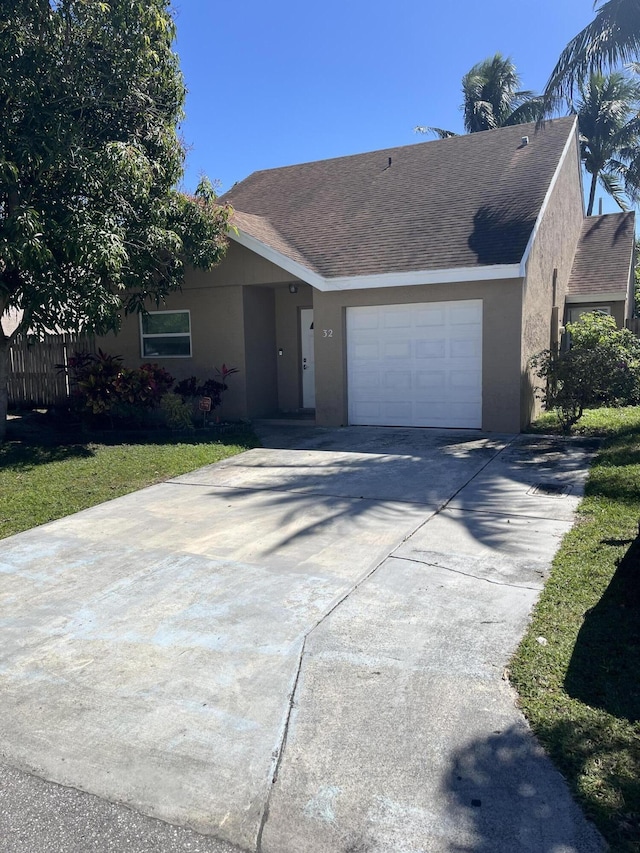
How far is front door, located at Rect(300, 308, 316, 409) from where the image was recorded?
1466 centimetres

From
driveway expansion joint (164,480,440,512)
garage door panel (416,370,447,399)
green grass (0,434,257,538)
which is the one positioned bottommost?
driveway expansion joint (164,480,440,512)

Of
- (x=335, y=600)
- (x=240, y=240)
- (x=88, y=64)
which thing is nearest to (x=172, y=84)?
(x=88, y=64)

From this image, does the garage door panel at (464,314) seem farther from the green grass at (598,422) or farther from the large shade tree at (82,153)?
the large shade tree at (82,153)

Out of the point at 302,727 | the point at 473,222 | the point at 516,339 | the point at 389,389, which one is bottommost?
the point at 302,727

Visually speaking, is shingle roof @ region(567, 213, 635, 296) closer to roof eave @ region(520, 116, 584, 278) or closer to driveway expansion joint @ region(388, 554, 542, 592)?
roof eave @ region(520, 116, 584, 278)

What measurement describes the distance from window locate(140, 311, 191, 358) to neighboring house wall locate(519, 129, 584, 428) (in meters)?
6.82

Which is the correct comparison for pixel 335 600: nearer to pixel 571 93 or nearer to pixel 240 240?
pixel 240 240

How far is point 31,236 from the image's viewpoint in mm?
8922

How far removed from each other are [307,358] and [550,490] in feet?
25.5

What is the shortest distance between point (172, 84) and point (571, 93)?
326 inches

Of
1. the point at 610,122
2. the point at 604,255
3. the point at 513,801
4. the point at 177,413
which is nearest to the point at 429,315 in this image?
the point at 177,413

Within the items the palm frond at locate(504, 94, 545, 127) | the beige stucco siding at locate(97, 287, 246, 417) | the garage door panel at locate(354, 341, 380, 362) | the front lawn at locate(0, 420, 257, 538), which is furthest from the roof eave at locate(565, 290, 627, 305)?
the palm frond at locate(504, 94, 545, 127)

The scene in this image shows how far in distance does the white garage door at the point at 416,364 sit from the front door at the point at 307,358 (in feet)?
5.71

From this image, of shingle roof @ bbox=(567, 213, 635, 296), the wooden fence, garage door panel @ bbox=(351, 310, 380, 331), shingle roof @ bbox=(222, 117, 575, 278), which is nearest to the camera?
shingle roof @ bbox=(222, 117, 575, 278)
